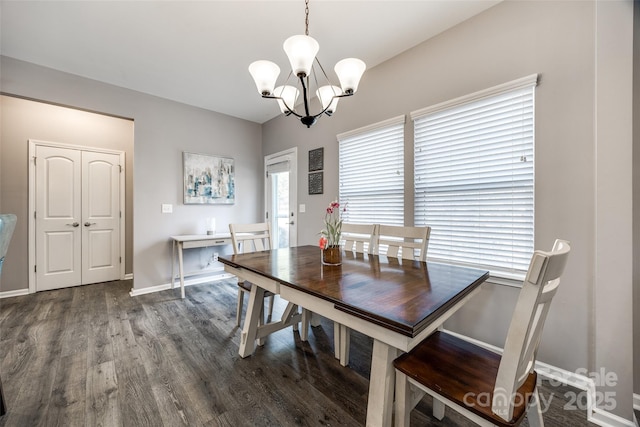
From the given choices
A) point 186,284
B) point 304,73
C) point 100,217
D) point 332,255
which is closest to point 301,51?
point 304,73

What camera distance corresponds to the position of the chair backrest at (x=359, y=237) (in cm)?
219

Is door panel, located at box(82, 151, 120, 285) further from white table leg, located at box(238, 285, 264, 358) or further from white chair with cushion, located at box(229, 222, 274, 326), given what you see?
white table leg, located at box(238, 285, 264, 358)

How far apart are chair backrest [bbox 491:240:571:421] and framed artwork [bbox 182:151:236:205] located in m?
4.05

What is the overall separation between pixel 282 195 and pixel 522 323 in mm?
3763

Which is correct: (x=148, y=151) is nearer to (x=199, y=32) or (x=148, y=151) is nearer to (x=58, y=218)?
(x=58, y=218)

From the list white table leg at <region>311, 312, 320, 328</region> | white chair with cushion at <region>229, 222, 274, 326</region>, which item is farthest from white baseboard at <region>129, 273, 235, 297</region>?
white table leg at <region>311, 312, 320, 328</region>

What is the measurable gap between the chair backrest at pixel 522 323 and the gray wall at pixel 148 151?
157 inches

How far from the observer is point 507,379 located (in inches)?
32.0

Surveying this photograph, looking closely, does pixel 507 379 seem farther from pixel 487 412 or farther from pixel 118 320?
pixel 118 320

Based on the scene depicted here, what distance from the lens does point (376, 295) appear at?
1150 millimetres

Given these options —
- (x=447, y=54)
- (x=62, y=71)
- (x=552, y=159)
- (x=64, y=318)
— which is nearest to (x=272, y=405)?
(x=552, y=159)

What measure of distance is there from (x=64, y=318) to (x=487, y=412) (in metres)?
3.74

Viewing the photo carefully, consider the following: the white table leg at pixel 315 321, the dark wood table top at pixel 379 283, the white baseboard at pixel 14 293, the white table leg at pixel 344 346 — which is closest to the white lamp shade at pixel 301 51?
the dark wood table top at pixel 379 283

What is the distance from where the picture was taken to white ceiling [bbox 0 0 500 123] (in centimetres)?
200
